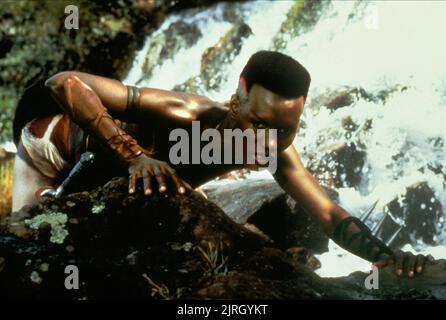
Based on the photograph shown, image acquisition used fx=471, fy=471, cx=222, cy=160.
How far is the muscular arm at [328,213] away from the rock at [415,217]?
3.53 metres

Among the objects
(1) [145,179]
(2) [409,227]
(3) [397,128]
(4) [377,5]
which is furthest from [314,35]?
(1) [145,179]

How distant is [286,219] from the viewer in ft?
19.7

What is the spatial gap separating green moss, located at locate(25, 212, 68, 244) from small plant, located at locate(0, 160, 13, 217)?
16.3 feet

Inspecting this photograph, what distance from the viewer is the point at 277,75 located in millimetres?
2986

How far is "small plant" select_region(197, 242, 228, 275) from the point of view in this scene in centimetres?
237

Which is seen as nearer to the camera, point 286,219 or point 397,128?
point 286,219

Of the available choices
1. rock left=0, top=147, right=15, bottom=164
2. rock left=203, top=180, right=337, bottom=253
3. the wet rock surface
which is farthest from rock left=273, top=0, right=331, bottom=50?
the wet rock surface

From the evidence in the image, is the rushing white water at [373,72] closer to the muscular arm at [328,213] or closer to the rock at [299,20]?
the rock at [299,20]

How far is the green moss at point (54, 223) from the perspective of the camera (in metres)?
2.37

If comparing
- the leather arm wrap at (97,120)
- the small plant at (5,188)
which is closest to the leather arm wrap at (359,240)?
the leather arm wrap at (97,120)

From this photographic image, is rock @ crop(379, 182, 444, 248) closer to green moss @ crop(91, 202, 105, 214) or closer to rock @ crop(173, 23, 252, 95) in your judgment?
rock @ crop(173, 23, 252, 95)

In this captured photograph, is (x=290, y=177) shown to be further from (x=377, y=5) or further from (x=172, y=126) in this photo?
(x=377, y=5)
